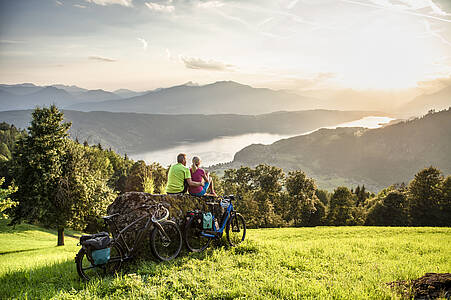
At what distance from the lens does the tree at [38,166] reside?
65.0ft

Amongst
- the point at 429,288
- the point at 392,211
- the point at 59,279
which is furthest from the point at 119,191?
the point at 392,211

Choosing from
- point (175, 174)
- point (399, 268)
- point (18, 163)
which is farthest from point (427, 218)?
point (18, 163)

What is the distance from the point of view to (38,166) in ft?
64.0

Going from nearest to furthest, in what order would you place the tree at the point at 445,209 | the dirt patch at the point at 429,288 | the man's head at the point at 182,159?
the dirt patch at the point at 429,288
the man's head at the point at 182,159
the tree at the point at 445,209

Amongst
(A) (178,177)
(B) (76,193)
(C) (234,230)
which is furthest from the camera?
(B) (76,193)

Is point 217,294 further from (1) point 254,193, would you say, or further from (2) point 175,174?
(1) point 254,193

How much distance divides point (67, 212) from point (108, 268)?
722 inches

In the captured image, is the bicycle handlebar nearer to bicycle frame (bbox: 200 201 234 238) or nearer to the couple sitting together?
bicycle frame (bbox: 200 201 234 238)

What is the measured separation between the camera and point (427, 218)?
42719mm

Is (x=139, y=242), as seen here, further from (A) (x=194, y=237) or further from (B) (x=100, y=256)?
(A) (x=194, y=237)

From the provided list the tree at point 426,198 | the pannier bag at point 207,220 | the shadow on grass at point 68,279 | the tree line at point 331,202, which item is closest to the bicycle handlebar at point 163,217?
the shadow on grass at point 68,279

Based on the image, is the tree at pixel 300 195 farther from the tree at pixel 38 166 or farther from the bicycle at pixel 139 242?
the bicycle at pixel 139 242

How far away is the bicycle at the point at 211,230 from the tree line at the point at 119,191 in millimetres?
789

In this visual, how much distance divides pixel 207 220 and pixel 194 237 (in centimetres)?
76
